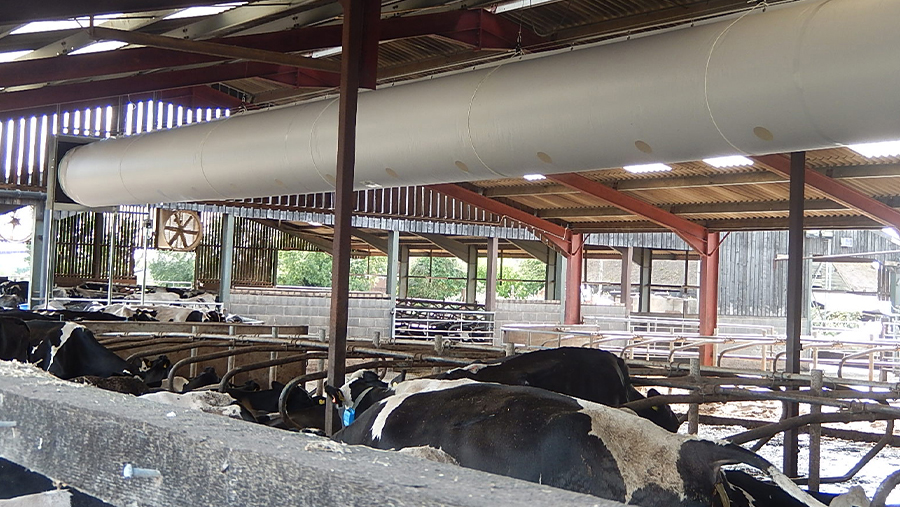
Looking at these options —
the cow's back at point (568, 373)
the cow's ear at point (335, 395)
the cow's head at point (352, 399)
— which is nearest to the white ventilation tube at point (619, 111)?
the cow's back at point (568, 373)

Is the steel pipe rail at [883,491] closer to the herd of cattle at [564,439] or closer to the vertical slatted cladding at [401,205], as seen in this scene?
the herd of cattle at [564,439]

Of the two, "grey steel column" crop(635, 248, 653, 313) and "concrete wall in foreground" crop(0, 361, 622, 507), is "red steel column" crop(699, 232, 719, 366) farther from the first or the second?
"concrete wall in foreground" crop(0, 361, 622, 507)

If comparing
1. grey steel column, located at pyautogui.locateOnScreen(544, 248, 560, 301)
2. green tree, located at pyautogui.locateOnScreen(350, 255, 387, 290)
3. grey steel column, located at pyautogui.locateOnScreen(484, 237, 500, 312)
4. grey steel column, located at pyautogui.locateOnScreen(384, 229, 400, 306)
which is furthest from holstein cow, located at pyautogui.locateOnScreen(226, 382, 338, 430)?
green tree, located at pyautogui.locateOnScreen(350, 255, 387, 290)

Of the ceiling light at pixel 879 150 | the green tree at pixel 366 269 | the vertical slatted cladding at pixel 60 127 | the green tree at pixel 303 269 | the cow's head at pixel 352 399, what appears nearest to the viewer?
the cow's head at pixel 352 399

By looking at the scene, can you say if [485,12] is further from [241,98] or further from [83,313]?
[241,98]

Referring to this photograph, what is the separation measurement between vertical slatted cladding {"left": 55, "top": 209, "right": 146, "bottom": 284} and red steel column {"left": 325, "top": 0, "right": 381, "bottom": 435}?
15.2m

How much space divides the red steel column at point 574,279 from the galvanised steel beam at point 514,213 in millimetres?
140

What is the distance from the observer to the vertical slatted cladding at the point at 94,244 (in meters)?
19.8

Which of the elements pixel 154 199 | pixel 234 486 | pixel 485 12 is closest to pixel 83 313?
pixel 154 199

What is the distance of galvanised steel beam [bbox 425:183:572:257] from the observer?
1753 cm

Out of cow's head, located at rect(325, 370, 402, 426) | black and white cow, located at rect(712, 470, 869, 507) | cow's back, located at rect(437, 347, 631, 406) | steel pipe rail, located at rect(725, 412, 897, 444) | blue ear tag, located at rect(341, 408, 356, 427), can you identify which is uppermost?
cow's back, located at rect(437, 347, 631, 406)

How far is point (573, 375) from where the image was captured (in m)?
4.88

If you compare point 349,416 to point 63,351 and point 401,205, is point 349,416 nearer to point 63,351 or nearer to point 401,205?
point 63,351

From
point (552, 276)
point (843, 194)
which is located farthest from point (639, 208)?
point (552, 276)
